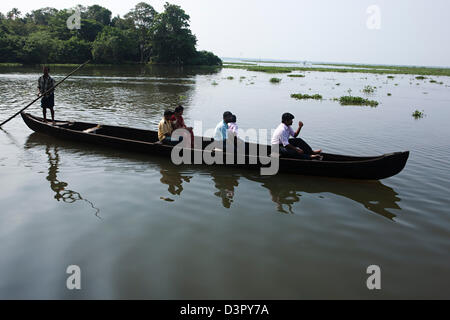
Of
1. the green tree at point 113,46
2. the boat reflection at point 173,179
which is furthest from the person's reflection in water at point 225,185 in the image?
the green tree at point 113,46

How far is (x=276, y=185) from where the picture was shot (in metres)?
6.84

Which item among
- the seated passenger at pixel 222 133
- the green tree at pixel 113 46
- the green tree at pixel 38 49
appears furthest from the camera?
the green tree at pixel 113 46

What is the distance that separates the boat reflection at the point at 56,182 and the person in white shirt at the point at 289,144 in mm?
4364

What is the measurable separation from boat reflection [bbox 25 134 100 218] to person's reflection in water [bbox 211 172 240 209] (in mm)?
2369

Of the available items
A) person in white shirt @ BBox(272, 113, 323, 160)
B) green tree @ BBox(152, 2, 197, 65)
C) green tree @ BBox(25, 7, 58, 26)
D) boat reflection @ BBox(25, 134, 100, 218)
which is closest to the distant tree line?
green tree @ BBox(152, 2, 197, 65)

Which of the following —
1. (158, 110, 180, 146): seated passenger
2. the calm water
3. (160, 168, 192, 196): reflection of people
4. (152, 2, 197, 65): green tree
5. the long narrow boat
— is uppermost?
(152, 2, 197, 65): green tree

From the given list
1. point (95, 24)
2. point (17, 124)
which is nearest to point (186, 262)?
point (17, 124)

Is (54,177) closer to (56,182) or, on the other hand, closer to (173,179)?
(56,182)

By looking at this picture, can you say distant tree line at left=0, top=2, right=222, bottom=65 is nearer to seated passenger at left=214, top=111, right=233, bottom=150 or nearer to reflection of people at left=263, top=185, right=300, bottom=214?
seated passenger at left=214, top=111, right=233, bottom=150

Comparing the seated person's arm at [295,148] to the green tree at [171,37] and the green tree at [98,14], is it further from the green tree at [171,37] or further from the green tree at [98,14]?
the green tree at [98,14]

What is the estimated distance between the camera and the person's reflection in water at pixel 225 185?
603cm

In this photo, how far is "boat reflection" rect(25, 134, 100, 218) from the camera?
5727 millimetres

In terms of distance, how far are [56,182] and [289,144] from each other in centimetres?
537
